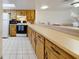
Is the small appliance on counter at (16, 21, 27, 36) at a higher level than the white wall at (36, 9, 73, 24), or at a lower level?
lower

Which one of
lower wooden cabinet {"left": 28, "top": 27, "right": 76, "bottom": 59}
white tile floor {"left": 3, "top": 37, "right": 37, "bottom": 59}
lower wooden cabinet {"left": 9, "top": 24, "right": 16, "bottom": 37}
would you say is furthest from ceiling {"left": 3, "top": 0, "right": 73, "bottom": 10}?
lower wooden cabinet {"left": 9, "top": 24, "right": 16, "bottom": 37}

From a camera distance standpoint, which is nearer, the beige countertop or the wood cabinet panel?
the beige countertop

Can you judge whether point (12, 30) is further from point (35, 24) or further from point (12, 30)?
point (35, 24)

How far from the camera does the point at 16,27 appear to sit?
1051 cm

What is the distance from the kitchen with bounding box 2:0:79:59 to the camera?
3732 millimetres

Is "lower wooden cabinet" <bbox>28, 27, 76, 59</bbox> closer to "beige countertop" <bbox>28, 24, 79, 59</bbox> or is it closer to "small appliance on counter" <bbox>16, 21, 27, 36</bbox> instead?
"beige countertop" <bbox>28, 24, 79, 59</bbox>

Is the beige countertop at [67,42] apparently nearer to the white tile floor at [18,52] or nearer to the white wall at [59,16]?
the white wall at [59,16]

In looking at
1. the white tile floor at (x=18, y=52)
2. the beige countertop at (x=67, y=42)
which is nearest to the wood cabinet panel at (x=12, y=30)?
the white tile floor at (x=18, y=52)

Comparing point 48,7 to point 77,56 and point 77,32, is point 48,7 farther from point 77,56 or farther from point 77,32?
point 77,56

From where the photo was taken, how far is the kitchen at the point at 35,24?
373 centimetres

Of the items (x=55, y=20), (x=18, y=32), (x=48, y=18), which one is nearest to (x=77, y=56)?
(x=55, y=20)

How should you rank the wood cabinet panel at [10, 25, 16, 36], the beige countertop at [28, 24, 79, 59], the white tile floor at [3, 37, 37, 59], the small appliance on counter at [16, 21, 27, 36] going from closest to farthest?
the beige countertop at [28, 24, 79, 59]
the white tile floor at [3, 37, 37, 59]
the wood cabinet panel at [10, 25, 16, 36]
the small appliance on counter at [16, 21, 27, 36]

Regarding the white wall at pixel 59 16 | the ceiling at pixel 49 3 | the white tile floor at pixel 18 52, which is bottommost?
the white tile floor at pixel 18 52

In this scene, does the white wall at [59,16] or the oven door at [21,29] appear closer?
the white wall at [59,16]
